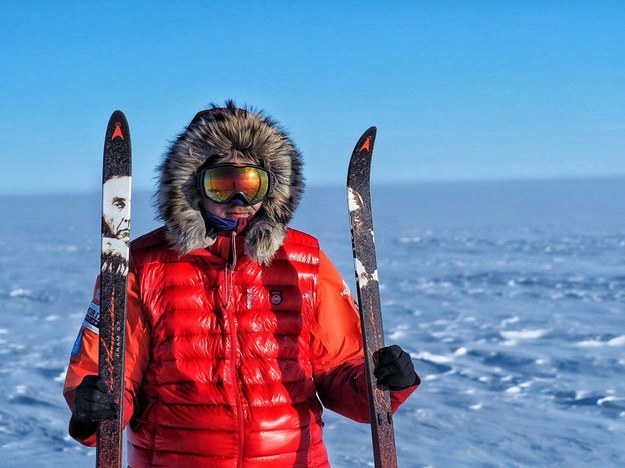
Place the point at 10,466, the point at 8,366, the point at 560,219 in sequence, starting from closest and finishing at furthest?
the point at 10,466
the point at 8,366
the point at 560,219

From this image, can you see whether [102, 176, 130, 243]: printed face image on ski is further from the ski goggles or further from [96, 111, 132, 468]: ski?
the ski goggles

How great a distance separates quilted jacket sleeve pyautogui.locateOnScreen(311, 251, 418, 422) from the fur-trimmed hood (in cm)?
19

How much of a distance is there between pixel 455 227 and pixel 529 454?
653 inches

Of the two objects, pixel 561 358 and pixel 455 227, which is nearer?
pixel 561 358

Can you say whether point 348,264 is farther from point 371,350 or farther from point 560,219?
point 560,219

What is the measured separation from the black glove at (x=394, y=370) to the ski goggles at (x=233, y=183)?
532mm

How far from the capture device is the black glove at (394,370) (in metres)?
2.10

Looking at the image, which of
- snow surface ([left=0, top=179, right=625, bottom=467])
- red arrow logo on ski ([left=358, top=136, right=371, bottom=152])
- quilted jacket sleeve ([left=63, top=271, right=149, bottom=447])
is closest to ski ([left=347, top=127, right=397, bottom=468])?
red arrow logo on ski ([left=358, top=136, right=371, bottom=152])

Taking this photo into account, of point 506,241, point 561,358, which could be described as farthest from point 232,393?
point 506,241

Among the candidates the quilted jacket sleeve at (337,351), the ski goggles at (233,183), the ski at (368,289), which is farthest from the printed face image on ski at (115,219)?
the ski at (368,289)

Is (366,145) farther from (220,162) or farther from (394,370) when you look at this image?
(394,370)

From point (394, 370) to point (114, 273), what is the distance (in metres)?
0.77

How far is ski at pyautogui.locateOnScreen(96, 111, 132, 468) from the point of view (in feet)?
6.63

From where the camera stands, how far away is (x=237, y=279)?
6.79 feet
